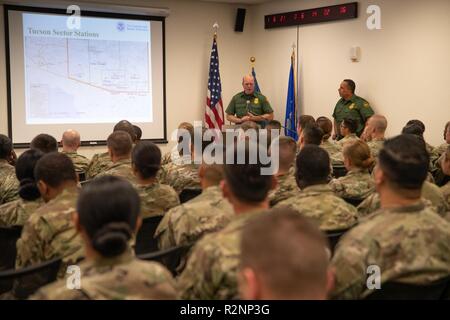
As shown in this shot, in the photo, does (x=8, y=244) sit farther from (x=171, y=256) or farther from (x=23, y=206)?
(x=171, y=256)

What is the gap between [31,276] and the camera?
82.8 inches

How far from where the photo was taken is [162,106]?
873cm

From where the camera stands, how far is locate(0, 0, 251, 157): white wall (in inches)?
345

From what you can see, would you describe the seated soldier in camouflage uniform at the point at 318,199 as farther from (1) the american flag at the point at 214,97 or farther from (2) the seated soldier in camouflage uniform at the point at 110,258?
(1) the american flag at the point at 214,97

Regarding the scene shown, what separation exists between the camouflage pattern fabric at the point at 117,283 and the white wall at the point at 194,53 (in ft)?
23.7

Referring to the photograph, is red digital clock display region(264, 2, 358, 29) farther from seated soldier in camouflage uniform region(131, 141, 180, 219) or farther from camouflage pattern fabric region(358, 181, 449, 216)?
seated soldier in camouflage uniform region(131, 141, 180, 219)

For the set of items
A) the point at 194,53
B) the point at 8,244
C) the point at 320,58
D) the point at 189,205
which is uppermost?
the point at 194,53

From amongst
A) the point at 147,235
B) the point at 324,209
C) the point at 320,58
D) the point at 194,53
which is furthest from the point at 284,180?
the point at 194,53

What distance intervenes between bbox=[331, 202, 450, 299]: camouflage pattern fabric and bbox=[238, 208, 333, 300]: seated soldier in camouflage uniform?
61 centimetres

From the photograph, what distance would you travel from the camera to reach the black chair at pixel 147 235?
289cm

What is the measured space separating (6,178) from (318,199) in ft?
7.12

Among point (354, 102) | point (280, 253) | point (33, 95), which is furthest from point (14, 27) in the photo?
point (280, 253)

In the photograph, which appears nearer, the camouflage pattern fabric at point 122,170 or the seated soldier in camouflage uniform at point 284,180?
the seated soldier in camouflage uniform at point 284,180

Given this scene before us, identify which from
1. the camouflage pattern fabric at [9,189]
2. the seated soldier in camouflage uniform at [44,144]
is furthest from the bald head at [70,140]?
the camouflage pattern fabric at [9,189]
